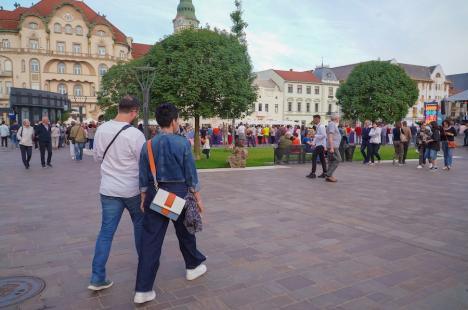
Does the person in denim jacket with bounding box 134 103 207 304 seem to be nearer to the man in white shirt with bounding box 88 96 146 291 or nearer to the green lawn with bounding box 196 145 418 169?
the man in white shirt with bounding box 88 96 146 291

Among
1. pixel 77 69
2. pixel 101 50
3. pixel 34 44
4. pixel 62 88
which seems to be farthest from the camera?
pixel 101 50

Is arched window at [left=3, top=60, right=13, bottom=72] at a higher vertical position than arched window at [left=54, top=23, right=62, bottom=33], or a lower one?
lower

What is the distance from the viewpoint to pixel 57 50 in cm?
6397

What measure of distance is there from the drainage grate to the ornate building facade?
6407cm

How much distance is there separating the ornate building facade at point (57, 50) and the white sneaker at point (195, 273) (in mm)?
64728

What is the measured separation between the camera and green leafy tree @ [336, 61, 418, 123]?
1586 inches

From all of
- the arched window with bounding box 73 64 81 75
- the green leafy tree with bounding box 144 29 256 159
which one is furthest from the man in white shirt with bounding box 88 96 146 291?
the arched window with bounding box 73 64 81 75

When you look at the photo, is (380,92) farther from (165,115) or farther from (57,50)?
(57,50)

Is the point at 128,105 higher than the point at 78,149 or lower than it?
higher

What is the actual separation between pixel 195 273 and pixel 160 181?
3.74 ft

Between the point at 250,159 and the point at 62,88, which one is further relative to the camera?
the point at 62,88

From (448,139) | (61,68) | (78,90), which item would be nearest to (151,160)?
(448,139)

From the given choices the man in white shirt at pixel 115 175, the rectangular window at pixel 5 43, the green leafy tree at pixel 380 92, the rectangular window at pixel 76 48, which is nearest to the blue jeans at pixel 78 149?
the man in white shirt at pixel 115 175

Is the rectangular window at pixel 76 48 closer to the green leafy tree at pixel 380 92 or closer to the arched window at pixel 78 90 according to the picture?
the arched window at pixel 78 90
